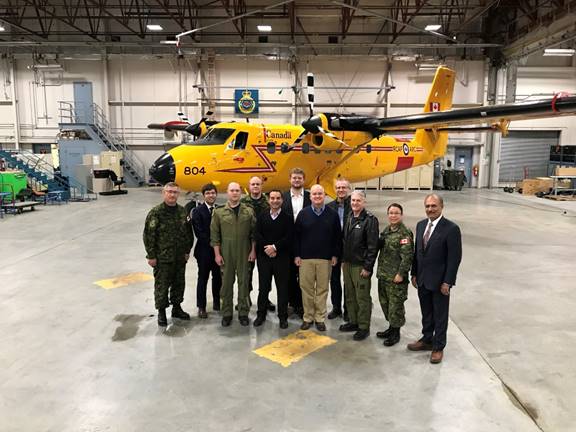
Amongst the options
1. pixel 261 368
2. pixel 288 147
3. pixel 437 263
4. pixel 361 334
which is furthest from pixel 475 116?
pixel 261 368

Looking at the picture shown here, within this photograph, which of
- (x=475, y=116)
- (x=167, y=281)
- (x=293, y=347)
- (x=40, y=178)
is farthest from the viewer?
(x=40, y=178)

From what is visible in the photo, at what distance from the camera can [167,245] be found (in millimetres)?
5457

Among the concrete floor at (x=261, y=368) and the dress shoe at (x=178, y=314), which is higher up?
the dress shoe at (x=178, y=314)

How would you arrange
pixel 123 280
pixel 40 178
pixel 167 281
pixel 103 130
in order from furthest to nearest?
1. pixel 103 130
2. pixel 40 178
3. pixel 123 280
4. pixel 167 281

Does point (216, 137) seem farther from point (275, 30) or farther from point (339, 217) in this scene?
point (275, 30)

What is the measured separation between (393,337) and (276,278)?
5.27 ft

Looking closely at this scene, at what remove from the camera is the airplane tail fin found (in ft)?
48.8

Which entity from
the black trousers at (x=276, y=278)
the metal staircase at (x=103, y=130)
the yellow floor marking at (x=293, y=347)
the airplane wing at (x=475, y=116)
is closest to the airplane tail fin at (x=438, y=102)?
the airplane wing at (x=475, y=116)

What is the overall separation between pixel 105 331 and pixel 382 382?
355 cm

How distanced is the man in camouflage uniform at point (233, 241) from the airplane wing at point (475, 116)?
6.55 m

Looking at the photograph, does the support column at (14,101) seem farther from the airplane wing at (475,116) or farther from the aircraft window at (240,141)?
the airplane wing at (475,116)

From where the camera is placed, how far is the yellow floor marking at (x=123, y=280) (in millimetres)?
7352

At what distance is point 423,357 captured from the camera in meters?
4.80

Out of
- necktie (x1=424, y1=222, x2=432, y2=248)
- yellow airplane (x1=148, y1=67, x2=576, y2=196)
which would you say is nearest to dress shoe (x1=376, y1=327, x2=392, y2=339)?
necktie (x1=424, y1=222, x2=432, y2=248)
